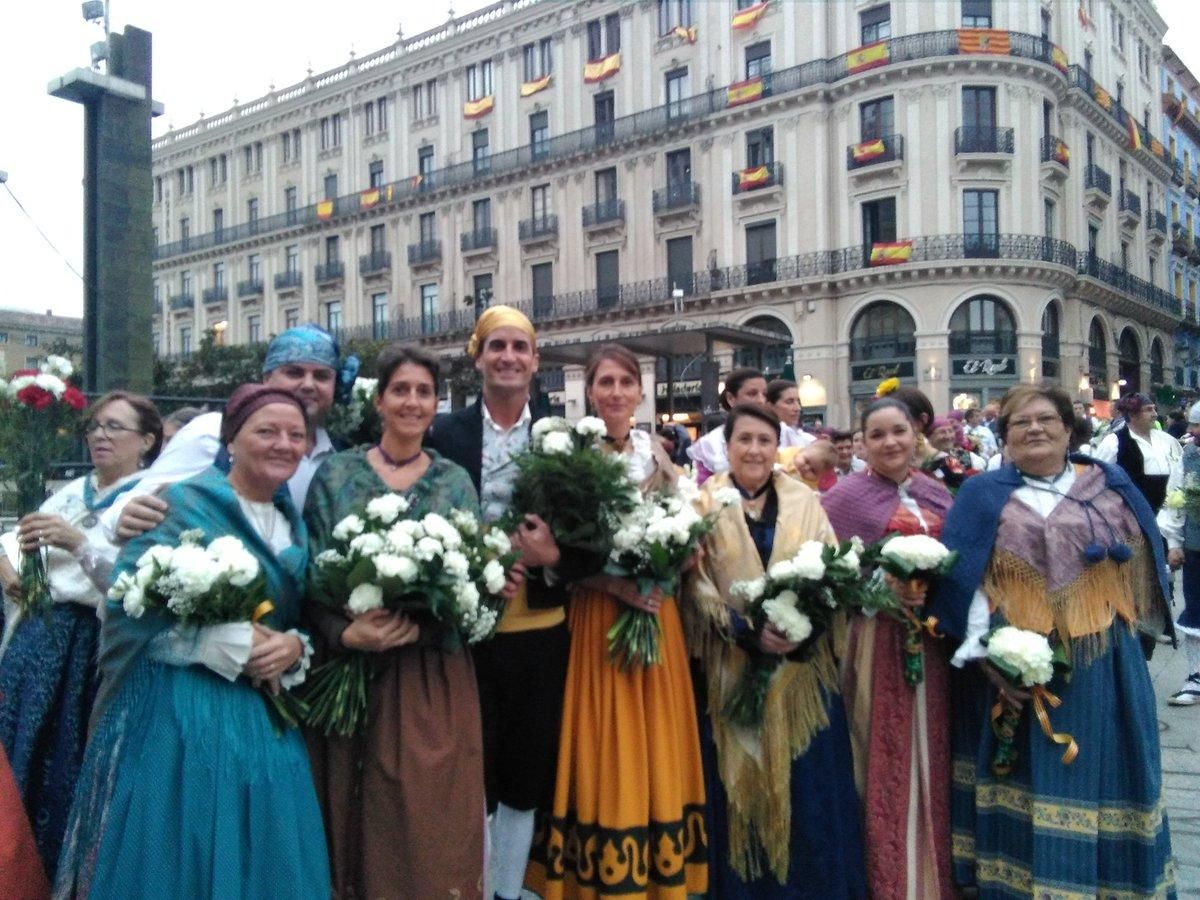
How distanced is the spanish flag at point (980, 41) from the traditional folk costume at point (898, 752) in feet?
89.4

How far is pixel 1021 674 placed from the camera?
10.2 ft

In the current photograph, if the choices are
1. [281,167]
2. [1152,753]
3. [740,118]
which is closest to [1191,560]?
[1152,753]

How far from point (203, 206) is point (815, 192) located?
32212mm

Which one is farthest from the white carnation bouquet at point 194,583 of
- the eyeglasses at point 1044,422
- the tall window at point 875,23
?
the tall window at point 875,23

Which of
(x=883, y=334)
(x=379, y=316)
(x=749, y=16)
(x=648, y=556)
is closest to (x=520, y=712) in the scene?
(x=648, y=556)

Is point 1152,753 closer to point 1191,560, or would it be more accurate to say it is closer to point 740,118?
point 1191,560

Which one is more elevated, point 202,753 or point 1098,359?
point 1098,359

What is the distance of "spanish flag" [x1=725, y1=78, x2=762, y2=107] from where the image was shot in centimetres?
2878

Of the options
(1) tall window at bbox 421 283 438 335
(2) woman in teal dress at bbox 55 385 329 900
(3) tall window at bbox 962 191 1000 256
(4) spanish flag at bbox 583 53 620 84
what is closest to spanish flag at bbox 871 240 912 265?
(3) tall window at bbox 962 191 1000 256

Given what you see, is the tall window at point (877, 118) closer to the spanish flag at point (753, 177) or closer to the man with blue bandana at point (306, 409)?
the spanish flag at point (753, 177)

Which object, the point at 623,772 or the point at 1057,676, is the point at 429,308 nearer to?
the point at 623,772

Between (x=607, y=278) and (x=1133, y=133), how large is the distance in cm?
2062

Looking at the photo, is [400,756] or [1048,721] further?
[1048,721]

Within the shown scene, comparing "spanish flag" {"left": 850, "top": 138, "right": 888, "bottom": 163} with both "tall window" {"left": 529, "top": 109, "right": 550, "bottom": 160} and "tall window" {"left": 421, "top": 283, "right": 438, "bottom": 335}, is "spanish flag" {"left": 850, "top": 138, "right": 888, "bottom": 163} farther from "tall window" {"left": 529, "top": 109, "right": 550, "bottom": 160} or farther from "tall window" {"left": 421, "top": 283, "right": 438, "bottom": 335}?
"tall window" {"left": 421, "top": 283, "right": 438, "bottom": 335}
